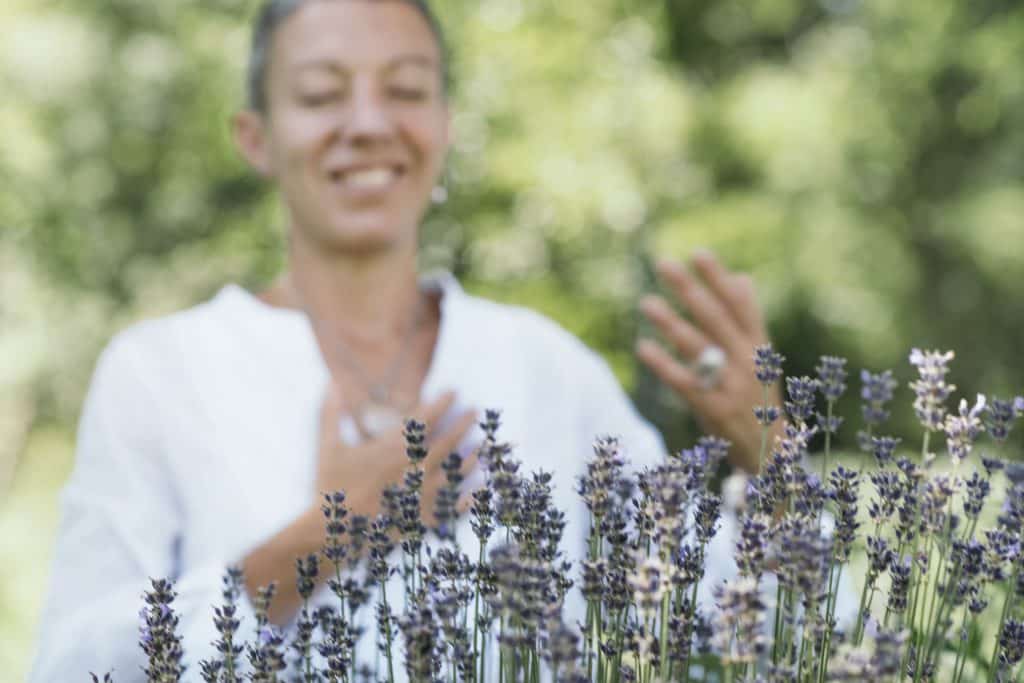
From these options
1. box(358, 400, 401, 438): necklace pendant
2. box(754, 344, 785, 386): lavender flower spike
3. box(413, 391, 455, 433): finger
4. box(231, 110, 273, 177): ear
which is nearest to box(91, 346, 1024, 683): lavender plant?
box(754, 344, 785, 386): lavender flower spike

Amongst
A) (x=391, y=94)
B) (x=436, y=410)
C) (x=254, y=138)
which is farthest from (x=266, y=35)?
(x=436, y=410)

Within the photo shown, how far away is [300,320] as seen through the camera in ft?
6.93

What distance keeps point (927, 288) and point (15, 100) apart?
23.1 ft

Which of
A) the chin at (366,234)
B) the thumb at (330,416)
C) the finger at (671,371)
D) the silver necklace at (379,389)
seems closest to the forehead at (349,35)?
the chin at (366,234)

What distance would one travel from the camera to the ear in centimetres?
226

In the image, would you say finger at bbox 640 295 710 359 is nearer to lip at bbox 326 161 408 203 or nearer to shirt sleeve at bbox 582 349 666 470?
shirt sleeve at bbox 582 349 666 470

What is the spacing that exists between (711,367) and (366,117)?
2.64 ft

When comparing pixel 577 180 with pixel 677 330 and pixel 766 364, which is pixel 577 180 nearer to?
pixel 677 330

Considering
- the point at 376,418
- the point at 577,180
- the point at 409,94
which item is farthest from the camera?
the point at 577,180

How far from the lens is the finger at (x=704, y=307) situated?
83.4 inches

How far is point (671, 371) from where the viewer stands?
2.14 m

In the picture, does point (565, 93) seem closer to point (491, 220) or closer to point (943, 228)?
point (491, 220)

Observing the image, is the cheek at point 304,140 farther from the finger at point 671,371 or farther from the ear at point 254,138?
the finger at point 671,371

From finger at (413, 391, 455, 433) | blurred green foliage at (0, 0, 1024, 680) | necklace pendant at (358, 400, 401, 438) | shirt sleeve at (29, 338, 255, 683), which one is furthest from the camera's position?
blurred green foliage at (0, 0, 1024, 680)
